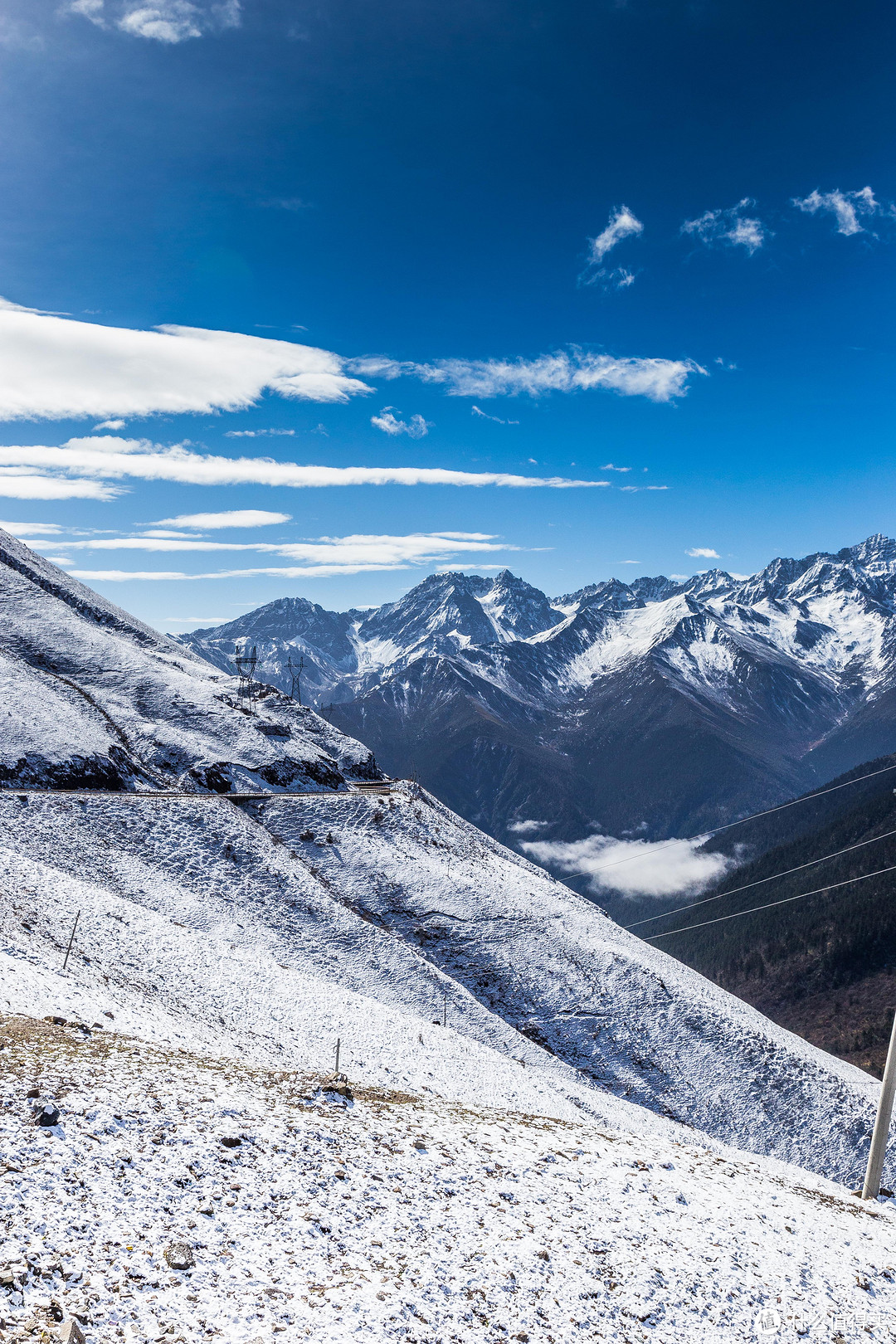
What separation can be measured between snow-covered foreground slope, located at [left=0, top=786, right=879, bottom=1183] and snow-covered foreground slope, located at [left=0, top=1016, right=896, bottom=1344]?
943 cm

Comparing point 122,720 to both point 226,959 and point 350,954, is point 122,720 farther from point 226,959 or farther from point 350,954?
point 226,959

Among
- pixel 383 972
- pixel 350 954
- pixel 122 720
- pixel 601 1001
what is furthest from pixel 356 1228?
pixel 122 720

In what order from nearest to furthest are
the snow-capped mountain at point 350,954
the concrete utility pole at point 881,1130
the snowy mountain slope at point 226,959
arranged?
the concrete utility pole at point 881,1130 → the snowy mountain slope at point 226,959 → the snow-capped mountain at point 350,954

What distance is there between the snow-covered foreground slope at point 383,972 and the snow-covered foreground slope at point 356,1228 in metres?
9.43

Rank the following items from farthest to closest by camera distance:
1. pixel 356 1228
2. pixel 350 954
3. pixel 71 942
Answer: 1. pixel 350 954
2. pixel 71 942
3. pixel 356 1228

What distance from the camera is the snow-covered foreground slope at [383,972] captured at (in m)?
31.2

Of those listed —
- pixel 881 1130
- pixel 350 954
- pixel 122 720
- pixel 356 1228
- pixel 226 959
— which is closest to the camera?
pixel 356 1228

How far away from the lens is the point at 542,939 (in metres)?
58.8

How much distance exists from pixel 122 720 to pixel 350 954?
159ft

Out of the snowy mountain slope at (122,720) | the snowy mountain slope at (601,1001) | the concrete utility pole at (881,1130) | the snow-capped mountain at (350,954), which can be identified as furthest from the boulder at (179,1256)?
the snowy mountain slope at (122,720)

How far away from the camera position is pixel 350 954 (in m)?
49.5

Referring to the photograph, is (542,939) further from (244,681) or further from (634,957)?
(244,681)

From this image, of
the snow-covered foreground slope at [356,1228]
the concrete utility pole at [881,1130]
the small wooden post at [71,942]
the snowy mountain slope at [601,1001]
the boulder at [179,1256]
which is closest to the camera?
the snow-covered foreground slope at [356,1228]

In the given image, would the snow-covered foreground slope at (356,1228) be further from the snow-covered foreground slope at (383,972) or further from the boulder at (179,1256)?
the snow-covered foreground slope at (383,972)
